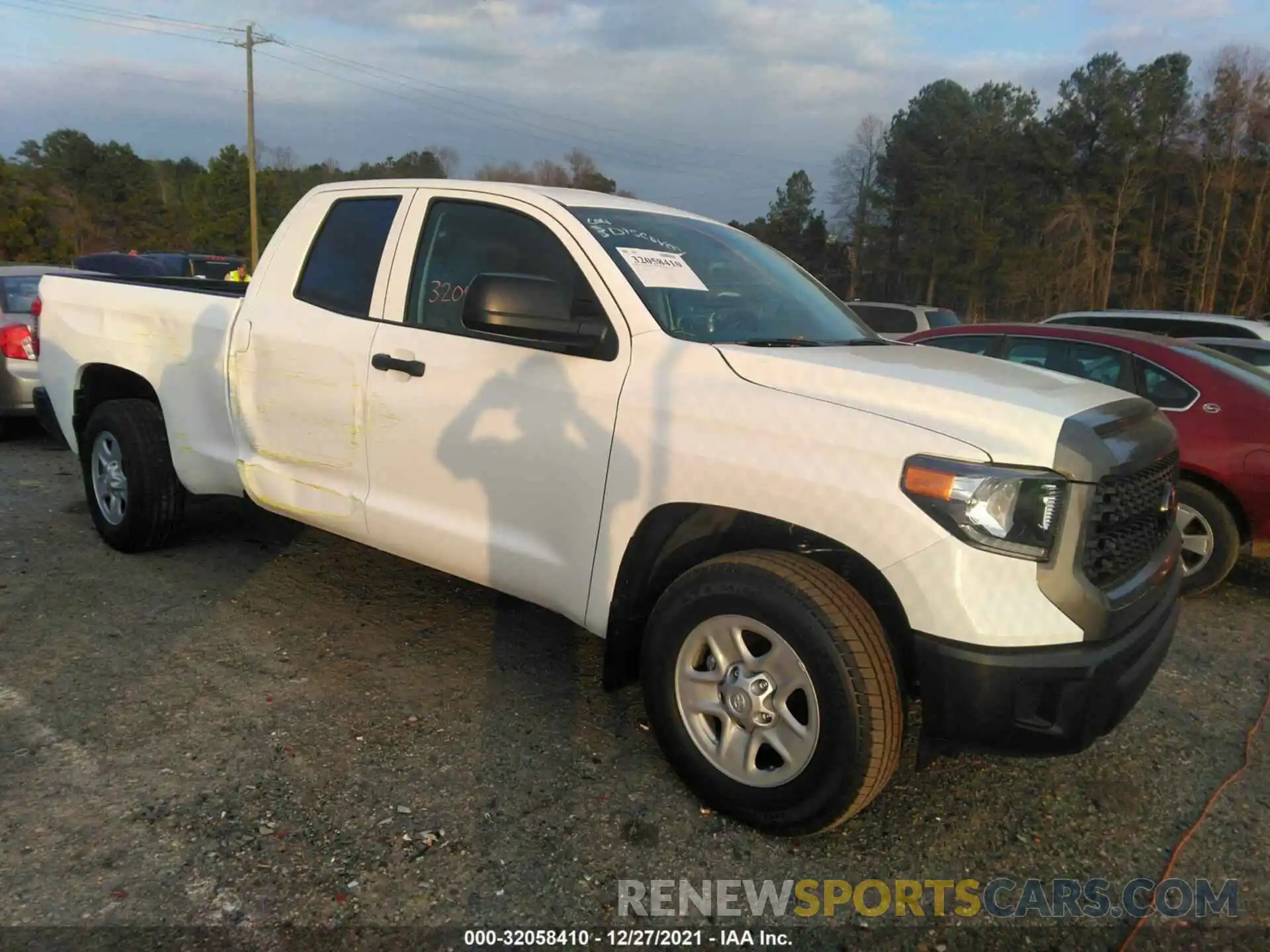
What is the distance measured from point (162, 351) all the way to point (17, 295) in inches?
213

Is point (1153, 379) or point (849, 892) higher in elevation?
point (1153, 379)

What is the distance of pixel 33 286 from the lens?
882 cm

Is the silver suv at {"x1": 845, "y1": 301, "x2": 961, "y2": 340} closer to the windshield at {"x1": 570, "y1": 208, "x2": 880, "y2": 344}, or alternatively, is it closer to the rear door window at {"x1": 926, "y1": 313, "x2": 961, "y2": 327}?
the rear door window at {"x1": 926, "y1": 313, "x2": 961, "y2": 327}

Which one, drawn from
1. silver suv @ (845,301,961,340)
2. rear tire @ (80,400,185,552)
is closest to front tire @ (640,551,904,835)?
rear tire @ (80,400,185,552)

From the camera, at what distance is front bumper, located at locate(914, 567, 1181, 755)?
2344mm

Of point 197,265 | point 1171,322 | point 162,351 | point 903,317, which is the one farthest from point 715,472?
point 197,265

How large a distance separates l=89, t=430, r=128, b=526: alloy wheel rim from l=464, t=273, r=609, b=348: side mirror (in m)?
2.88

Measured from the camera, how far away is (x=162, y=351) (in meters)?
4.59

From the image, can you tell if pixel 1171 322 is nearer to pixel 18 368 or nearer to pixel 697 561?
pixel 697 561

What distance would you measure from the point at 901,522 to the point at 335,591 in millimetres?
3207

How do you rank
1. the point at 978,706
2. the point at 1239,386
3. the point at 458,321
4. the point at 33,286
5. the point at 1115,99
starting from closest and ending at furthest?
the point at 978,706 < the point at 458,321 < the point at 1239,386 < the point at 33,286 < the point at 1115,99

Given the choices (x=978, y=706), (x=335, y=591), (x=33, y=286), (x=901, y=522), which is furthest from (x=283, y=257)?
(x=33, y=286)

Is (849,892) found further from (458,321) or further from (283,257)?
(283,257)

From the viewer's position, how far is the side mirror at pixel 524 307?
294 cm
